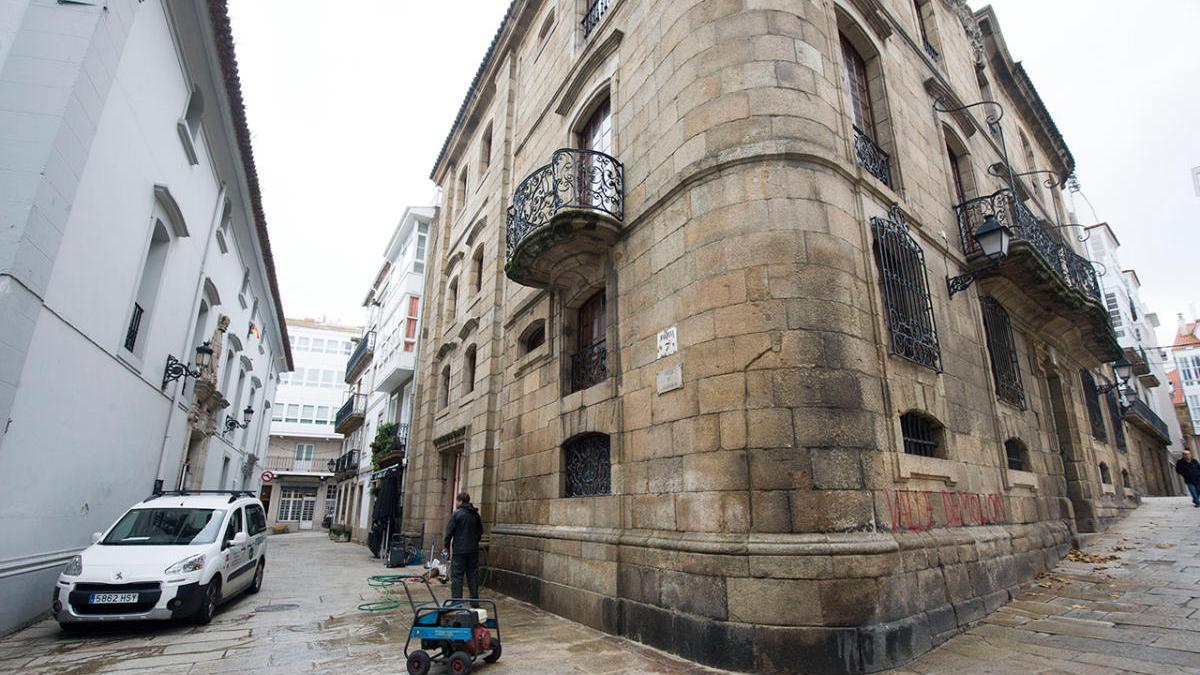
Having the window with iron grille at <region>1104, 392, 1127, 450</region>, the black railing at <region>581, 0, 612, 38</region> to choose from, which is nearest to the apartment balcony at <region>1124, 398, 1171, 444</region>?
the window with iron grille at <region>1104, 392, 1127, 450</region>

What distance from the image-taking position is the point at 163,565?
6.95m

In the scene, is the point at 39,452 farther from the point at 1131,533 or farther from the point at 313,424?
the point at 313,424

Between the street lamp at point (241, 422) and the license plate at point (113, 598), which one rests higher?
the street lamp at point (241, 422)

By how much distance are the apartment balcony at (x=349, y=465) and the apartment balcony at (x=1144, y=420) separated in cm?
3293

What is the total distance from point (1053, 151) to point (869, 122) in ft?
45.1

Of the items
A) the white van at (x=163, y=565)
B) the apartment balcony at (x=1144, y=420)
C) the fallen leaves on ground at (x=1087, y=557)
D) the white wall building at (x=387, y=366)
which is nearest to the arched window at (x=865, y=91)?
the fallen leaves on ground at (x=1087, y=557)

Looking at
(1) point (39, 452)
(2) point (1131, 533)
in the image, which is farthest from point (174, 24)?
(2) point (1131, 533)

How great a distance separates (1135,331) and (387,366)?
3558 centimetres

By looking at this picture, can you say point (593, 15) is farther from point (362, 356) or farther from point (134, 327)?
point (362, 356)

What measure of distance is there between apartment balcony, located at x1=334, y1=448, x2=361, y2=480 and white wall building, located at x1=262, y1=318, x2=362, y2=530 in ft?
41.3

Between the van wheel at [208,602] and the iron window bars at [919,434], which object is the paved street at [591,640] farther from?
the iron window bars at [919,434]

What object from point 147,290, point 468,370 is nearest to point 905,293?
point 468,370

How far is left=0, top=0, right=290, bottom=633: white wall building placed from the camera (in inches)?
259

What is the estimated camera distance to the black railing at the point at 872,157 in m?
7.89
